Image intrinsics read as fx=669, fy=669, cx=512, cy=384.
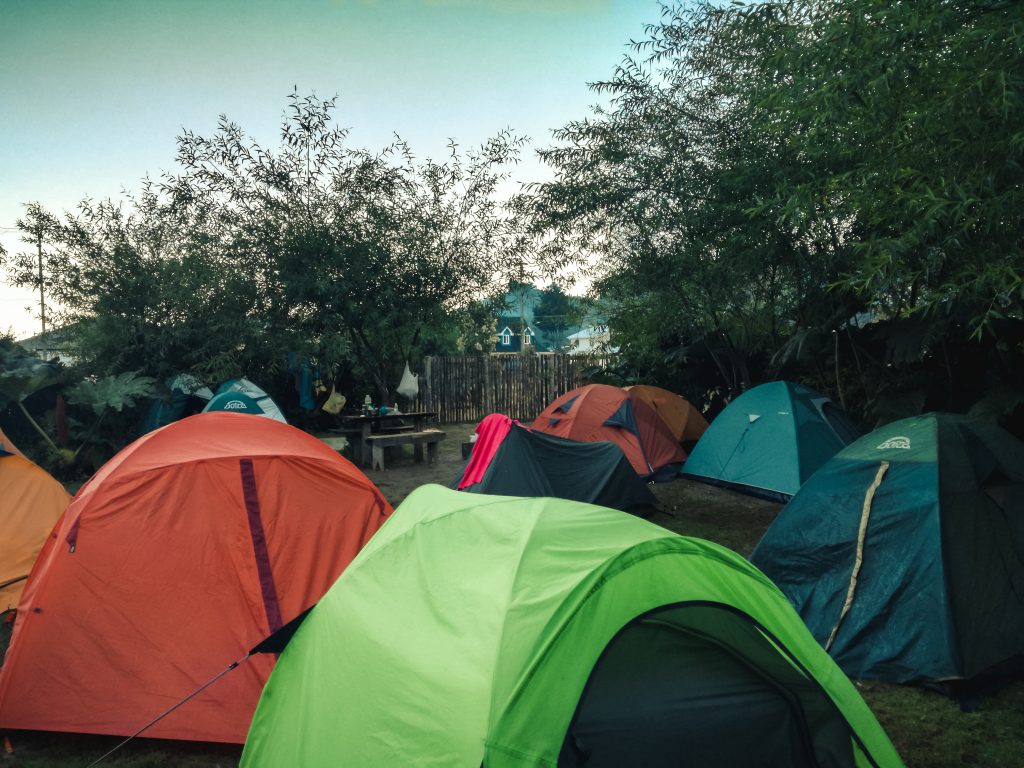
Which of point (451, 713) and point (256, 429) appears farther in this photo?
point (256, 429)

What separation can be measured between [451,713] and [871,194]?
4.92 m

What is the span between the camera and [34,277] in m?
11.6

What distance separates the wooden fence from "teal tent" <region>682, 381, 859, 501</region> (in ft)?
24.6

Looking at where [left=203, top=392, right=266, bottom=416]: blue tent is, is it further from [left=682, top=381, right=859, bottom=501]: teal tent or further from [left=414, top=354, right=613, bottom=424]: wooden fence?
[left=682, top=381, right=859, bottom=501]: teal tent

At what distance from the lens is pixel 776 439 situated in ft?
27.6

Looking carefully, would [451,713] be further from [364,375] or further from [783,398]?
[364,375]

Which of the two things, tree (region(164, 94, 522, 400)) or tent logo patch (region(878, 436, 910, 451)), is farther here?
tree (region(164, 94, 522, 400))

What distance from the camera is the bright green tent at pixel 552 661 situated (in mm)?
2266

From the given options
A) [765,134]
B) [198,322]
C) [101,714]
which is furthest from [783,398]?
[198,322]

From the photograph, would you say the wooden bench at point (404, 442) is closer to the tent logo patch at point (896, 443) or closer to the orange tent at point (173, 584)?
the orange tent at point (173, 584)

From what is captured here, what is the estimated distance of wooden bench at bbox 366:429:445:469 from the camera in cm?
1105

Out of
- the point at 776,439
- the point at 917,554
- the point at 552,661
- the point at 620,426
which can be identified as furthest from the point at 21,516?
the point at 776,439

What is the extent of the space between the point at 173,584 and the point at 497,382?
13.8m

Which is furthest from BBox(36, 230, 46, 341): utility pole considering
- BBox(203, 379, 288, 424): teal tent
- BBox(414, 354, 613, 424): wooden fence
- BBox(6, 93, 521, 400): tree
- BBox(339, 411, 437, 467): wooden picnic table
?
BBox(414, 354, 613, 424): wooden fence
